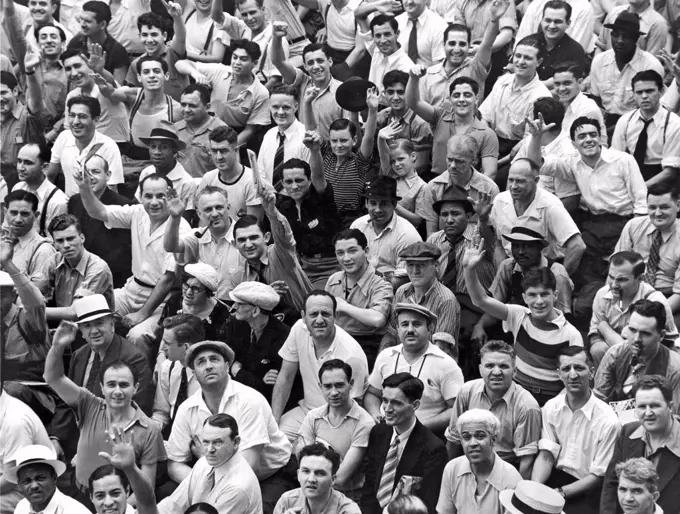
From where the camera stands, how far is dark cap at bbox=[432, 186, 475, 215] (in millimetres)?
12688

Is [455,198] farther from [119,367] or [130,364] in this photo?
[119,367]

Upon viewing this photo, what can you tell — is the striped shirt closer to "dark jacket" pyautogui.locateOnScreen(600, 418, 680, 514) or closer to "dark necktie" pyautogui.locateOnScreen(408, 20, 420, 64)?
"dark jacket" pyautogui.locateOnScreen(600, 418, 680, 514)

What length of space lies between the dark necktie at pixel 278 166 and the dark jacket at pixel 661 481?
14.3ft

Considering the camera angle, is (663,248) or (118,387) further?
(663,248)

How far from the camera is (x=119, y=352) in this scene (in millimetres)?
11570

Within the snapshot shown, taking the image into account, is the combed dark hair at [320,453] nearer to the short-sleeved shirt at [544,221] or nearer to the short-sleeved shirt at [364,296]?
the short-sleeved shirt at [364,296]

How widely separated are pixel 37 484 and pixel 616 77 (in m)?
6.66

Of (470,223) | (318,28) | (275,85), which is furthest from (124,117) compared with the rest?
(470,223)

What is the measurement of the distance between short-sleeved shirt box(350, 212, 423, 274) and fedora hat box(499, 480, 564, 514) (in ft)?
9.65

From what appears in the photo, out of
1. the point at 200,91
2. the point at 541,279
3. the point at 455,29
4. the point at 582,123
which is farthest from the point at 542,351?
the point at 200,91

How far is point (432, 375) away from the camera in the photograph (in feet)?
36.7

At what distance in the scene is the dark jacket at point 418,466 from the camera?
34.8 feet

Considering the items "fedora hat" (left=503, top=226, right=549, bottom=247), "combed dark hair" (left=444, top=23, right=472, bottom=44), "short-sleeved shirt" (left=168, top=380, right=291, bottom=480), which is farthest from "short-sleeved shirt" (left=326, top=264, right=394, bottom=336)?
"combed dark hair" (left=444, top=23, right=472, bottom=44)

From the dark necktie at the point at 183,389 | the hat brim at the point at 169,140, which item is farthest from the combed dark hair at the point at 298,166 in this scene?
the dark necktie at the point at 183,389
